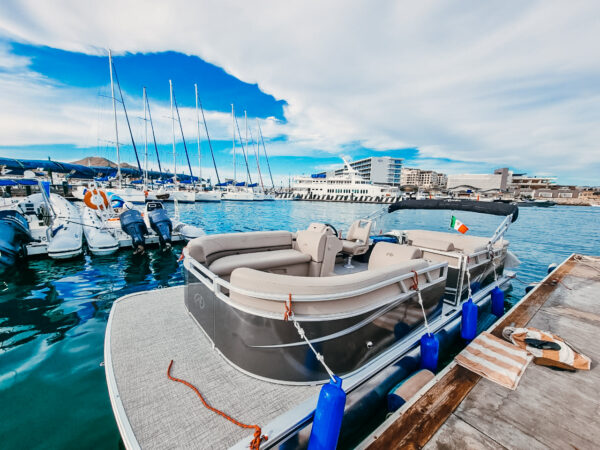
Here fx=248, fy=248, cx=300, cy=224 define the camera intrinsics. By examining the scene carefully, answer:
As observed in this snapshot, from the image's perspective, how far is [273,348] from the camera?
2.28m

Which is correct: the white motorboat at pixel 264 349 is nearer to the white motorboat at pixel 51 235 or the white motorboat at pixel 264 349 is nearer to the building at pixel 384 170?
the white motorboat at pixel 51 235

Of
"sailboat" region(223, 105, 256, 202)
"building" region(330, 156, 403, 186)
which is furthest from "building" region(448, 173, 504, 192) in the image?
"sailboat" region(223, 105, 256, 202)

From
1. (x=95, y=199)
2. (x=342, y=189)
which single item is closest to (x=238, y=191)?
(x=342, y=189)

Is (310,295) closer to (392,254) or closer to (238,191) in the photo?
(392,254)

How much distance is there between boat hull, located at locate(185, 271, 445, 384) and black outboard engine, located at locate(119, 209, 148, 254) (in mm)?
9014

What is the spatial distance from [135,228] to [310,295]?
10721 millimetres

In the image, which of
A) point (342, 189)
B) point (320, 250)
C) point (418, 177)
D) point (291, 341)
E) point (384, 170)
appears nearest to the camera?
point (291, 341)

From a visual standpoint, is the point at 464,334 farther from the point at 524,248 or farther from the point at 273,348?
the point at 524,248

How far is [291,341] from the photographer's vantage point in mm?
2238

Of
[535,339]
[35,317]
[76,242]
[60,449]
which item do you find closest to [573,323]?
[535,339]

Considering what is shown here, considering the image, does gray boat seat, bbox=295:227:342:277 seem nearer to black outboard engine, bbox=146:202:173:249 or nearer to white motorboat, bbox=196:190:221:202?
black outboard engine, bbox=146:202:173:249

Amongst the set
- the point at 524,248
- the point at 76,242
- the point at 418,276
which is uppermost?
the point at 418,276

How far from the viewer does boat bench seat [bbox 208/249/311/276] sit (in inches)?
138

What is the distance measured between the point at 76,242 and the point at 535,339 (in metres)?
13.0
